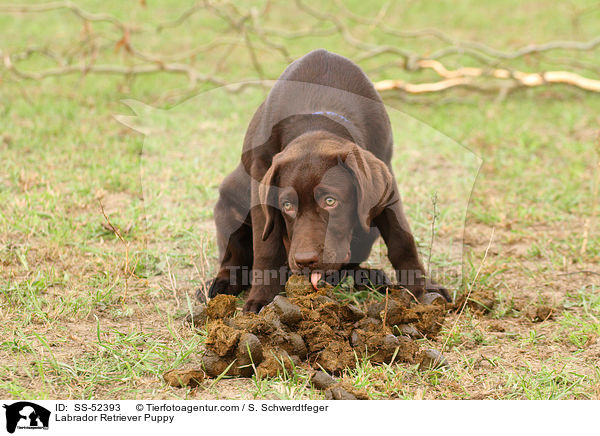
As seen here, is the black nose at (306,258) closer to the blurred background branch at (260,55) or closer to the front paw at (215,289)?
the front paw at (215,289)

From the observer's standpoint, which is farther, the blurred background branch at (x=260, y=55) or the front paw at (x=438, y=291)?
the blurred background branch at (x=260, y=55)

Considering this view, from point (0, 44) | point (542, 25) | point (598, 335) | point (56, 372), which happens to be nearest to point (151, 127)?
point (56, 372)

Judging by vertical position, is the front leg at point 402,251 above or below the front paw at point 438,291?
above

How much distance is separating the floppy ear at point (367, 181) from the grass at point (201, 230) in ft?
2.19

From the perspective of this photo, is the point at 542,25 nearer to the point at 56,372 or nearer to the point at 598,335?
the point at 598,335

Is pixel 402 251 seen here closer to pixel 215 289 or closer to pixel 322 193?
pixel 322 193

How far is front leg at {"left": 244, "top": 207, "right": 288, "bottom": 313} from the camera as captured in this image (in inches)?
138

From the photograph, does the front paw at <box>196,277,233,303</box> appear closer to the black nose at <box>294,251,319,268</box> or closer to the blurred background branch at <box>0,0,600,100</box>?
the black nose at <box>294,251,319,268</box>

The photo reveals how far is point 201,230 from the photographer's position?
4645 millimetres

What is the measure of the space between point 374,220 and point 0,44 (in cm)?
827

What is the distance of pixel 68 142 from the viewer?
6.25 m
